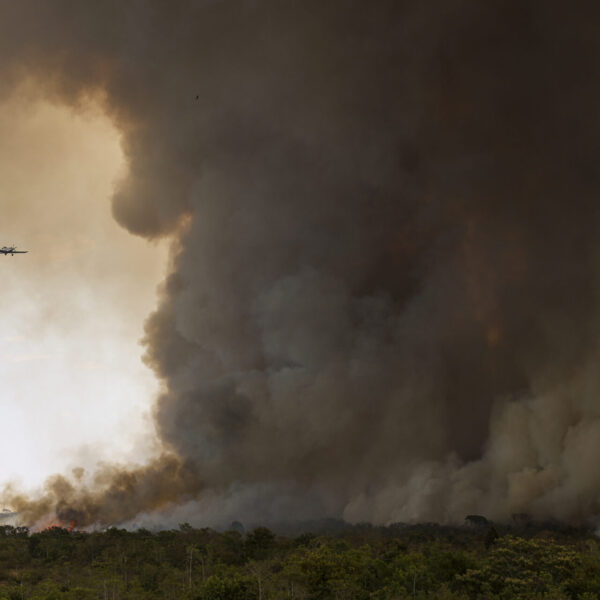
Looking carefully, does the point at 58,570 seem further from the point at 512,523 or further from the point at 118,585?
the point at 512,523

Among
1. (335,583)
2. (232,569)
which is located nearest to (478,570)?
(335,583)

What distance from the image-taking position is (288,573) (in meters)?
46.7

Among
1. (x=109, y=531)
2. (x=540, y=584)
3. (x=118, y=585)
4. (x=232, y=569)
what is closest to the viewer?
(x=540, y=584)

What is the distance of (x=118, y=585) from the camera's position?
50.5m

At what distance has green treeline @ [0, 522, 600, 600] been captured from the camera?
142 ft

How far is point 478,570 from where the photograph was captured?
1823 inches

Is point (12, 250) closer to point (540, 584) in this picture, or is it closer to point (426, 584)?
point (426, 584)

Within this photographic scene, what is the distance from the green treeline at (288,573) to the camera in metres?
43.4

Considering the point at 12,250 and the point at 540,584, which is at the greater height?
the point at 12,250

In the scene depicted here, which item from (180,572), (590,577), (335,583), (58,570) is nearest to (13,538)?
(58,570)

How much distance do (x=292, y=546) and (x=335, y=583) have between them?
2992cm

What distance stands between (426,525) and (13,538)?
232ft

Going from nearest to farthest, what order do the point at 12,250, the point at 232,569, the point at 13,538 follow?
the point at 232,569 → the point at 13,538 → the point at 12,250

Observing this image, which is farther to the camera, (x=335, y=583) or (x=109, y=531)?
(x=109, y=531)
